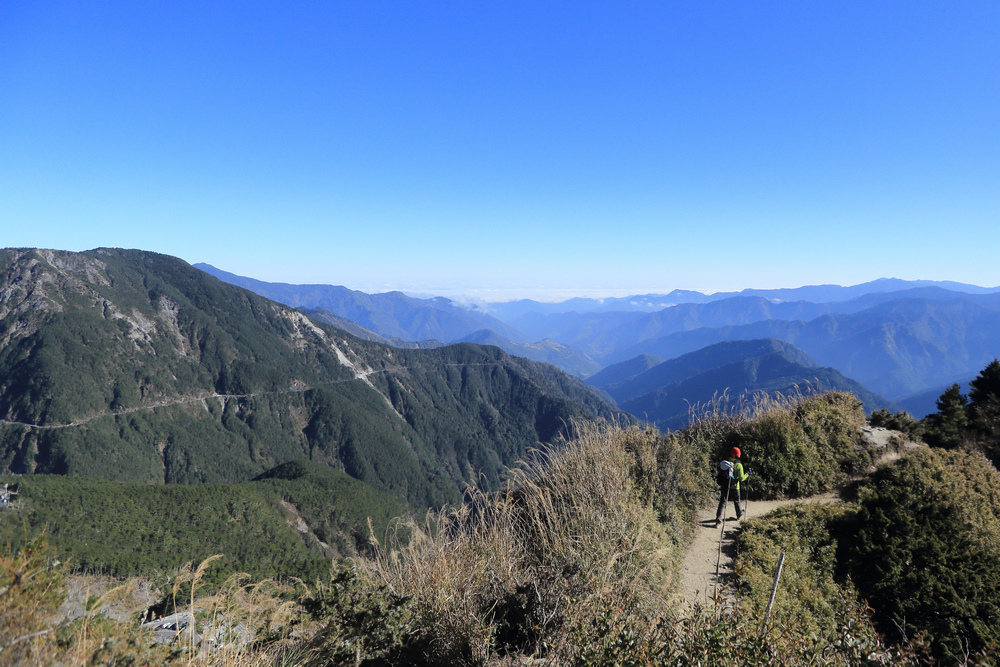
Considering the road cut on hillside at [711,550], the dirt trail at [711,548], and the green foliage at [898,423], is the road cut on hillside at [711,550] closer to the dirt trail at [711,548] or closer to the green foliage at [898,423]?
the dirt trail at [711,548]

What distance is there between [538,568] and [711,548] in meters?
4.23

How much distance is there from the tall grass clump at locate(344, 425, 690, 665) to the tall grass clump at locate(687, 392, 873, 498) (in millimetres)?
3777

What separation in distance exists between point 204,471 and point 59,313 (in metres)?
78.1

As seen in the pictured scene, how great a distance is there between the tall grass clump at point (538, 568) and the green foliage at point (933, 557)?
7.71 feet

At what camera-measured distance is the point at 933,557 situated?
19.4ft

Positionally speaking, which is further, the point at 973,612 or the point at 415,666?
the point at 973,612

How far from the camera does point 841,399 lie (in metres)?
12.8

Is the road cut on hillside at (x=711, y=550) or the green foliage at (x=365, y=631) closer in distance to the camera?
the green foliage at (x=365, y=631)

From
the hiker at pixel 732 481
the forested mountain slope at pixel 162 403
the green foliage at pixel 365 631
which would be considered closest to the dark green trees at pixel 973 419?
the hiker at pixel 732 481

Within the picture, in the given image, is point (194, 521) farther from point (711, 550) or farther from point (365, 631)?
point (365, 631)

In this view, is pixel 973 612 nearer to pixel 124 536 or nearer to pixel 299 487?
pixel 124 536

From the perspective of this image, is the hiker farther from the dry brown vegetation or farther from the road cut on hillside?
the dry brown vegetation

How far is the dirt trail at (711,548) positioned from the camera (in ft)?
18.8

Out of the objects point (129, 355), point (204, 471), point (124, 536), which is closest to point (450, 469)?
point (204, 471)
